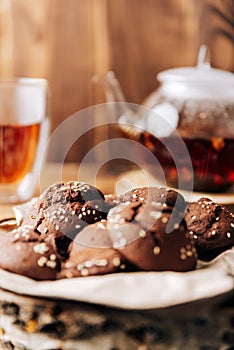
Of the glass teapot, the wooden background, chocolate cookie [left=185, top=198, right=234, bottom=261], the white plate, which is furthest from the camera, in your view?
the wooden background

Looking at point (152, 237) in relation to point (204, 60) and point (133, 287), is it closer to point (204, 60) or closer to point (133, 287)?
point (133, 287)

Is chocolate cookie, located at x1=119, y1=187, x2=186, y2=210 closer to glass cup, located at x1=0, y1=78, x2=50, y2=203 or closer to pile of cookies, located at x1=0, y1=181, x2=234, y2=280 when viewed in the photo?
pile of cookies, located at x1=0, y1=181, x2=234, y2=280

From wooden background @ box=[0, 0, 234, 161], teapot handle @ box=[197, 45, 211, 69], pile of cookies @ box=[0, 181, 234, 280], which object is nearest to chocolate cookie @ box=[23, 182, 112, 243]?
pile of cookies @ box=[0, 181, 234, 280]

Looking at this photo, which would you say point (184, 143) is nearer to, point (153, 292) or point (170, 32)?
point (170, 32)

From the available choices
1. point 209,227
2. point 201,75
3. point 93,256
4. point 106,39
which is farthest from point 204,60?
point 93,256

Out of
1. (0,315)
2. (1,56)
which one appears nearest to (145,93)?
(1,56)

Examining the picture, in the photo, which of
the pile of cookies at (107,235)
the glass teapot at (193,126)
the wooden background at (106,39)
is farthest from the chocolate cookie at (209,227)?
the wooden background at (106,39)

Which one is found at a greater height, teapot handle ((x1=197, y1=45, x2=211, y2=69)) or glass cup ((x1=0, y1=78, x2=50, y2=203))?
teapot handle ((x1=197, y1=45, x2=211, y2=69))

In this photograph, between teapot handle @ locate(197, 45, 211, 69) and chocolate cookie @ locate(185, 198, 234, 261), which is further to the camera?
teapot handle @ locate(197, 45, 211, 69)
